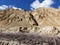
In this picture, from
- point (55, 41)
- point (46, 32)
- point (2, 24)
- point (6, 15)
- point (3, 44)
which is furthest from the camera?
point (6, 15)

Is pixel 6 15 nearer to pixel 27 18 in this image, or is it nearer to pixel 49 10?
pixel 27 18

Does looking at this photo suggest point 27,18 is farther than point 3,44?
Yes

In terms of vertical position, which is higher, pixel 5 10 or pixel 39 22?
pixel 5 10

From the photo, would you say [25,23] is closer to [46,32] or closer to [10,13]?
[10,13]

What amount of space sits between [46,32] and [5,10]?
59.5ft

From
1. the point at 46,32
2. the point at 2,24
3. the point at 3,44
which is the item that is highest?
the point at 2,24

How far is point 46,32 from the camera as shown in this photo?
96.8ft

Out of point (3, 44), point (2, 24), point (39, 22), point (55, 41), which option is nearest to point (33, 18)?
point (39, 22)

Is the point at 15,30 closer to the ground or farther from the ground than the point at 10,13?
closer to the ground

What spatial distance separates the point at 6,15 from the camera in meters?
43.9

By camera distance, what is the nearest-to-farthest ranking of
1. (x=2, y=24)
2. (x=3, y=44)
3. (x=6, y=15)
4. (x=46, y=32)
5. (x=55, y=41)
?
(x=3, y=44)
(x=55, y=41)
(x=46, y=32)
(x=2, y=24)
(x=6, y=15)

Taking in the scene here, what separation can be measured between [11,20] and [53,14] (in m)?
9.76

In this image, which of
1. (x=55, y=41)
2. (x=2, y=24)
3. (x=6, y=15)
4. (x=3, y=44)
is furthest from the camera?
(x=6, y=15)

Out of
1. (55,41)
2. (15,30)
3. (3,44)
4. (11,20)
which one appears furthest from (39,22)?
(3,44)
